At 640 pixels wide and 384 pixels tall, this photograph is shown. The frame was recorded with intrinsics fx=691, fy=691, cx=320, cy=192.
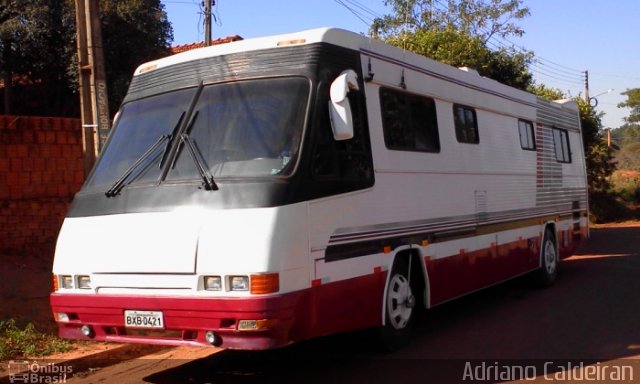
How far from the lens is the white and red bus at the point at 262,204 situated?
17.8 ft

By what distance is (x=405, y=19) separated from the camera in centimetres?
2583

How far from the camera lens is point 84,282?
599cm

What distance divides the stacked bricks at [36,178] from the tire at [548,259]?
7.95m

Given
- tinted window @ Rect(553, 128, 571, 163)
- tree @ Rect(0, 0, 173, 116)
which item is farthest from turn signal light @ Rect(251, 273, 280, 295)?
tree @ Rect(0, 0, 173, 116)

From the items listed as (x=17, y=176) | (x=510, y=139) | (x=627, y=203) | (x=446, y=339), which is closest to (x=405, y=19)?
(x=627, y=203)

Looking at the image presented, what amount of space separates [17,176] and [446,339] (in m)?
7.16

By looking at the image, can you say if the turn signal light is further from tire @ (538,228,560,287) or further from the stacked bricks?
tire @ (538,228,560,287)

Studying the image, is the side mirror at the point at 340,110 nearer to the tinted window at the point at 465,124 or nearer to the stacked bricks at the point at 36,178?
the tinted window at the point at 465,124

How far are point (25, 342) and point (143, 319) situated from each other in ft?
8.33

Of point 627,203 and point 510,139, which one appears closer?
point 510,139

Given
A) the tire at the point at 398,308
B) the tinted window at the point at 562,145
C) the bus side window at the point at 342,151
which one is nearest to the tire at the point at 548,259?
the tinted window at the point at 562,145

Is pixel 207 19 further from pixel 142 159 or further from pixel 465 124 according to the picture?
pixel 142 159

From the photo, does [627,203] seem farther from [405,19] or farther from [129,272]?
[129,272]

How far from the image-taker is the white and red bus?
17.8ft
